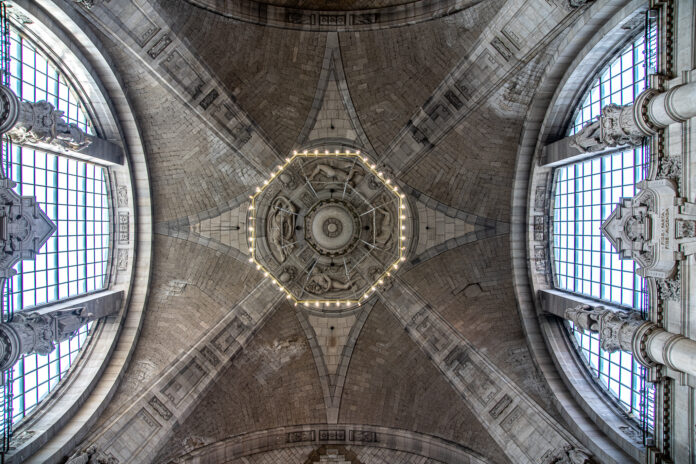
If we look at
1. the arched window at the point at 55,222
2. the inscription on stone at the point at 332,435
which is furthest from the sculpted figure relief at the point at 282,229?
the inscription on stone at the point at 332,435

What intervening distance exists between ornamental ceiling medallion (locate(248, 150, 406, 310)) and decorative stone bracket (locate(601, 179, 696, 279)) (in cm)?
747

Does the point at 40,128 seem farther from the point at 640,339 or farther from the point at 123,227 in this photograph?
the point at 640,339

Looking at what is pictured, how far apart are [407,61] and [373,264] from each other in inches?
295

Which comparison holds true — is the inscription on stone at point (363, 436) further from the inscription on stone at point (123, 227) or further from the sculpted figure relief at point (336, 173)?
the inscription on stone at point (123, 227)

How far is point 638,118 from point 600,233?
4854 mm

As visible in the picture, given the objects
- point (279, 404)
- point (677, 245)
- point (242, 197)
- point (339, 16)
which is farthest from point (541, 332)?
point (339, 16)

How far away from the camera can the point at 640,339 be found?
1030 cm

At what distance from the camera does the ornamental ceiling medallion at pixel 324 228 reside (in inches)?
645

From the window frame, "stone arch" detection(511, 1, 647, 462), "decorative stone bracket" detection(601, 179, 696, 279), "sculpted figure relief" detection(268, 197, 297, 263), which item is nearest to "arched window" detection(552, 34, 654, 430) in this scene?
the window frame

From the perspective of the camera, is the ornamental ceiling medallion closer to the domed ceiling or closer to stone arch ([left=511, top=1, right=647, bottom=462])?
the domed ceiling

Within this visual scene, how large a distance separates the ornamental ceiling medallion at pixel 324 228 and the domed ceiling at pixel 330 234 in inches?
3.1

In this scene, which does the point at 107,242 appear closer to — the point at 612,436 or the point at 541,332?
the point at 541,332

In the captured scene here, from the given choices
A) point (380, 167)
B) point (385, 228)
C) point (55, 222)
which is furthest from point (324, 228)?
point (55, 222)

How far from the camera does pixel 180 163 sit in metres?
16.8
